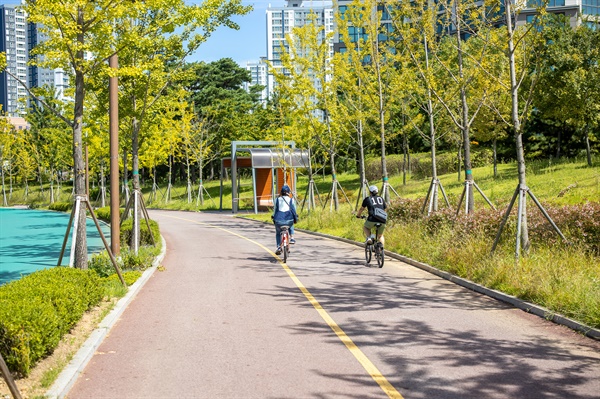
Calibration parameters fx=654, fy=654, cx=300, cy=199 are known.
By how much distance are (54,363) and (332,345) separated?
300 centimetres

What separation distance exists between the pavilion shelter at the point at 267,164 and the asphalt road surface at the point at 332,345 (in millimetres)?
22605

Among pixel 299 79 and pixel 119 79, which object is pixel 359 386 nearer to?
pixel 119 79

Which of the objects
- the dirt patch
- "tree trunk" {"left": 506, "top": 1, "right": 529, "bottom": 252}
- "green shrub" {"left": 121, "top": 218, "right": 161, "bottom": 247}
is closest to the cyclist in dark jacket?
"tree trunk" {"left": 506, "top": 1, "right": 529, "bottom": 252}

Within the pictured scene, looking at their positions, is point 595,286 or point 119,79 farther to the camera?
point 119,79

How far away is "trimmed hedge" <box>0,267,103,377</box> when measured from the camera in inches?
240

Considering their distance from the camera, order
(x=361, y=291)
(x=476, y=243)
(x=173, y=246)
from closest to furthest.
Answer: (x=361, y=291)
(x=476, y=243)
(x=173, y=246)

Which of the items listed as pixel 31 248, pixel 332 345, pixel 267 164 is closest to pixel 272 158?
pixel 267 164

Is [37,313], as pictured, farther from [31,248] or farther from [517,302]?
[31,248]

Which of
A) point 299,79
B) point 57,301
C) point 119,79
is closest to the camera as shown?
point 57,301

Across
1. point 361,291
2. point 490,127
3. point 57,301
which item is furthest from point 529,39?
point 490,127

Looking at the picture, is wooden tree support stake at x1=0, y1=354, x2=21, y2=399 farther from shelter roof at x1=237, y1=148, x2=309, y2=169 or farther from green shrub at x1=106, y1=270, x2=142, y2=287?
shelter roof at x1=237, y1=148, x2=309, y2=169

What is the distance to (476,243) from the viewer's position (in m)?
13.1

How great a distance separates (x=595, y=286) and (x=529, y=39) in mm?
7597

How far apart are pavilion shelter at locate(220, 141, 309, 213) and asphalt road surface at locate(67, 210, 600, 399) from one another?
22.6 metres
